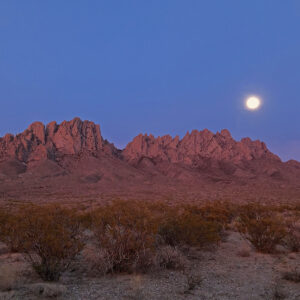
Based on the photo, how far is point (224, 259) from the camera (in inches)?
414

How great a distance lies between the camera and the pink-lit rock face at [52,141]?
85.1 meters

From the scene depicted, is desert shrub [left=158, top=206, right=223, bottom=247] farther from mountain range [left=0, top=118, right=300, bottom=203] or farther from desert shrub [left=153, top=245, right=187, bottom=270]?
mountain range [left=0, top=118, right=300, bottom=203]

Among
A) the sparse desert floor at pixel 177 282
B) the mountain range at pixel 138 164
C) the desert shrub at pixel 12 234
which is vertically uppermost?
Answer: the mountain range at pixel 138 164

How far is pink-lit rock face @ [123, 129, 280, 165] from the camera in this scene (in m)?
108

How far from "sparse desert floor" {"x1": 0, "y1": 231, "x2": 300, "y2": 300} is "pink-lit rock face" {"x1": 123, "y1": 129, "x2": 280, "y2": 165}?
95066 mm

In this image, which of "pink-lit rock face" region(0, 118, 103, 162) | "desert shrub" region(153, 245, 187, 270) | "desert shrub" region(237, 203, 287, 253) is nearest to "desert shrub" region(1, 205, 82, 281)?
"desert shrub" region(153, 245, 187, 270)

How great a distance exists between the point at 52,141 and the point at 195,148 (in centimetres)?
6190

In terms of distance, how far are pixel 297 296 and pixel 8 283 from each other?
25.7 feet

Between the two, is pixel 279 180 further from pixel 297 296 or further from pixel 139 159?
pixel 297 296

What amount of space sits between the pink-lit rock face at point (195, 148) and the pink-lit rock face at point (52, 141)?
18.1 m

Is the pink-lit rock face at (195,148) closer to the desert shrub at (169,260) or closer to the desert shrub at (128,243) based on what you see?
the desert shrub at (169,260)

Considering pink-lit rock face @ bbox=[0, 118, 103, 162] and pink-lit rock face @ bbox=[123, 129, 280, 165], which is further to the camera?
pink-lit rock face @ bbox=[123, 129, 280, 165]

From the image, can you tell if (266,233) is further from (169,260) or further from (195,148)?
(195,148)

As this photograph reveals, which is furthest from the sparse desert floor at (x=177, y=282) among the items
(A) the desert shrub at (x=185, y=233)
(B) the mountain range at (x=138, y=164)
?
(B) the mountain range at (x=138, y=164)
